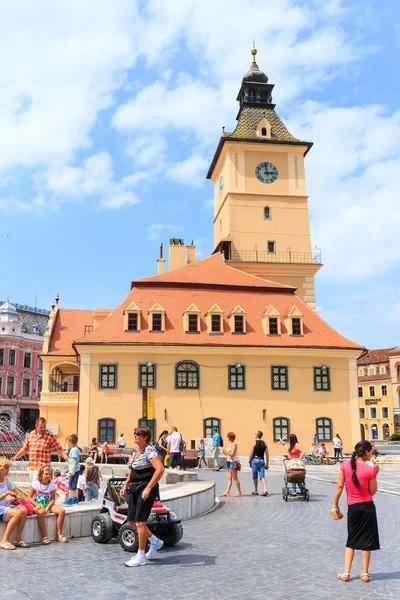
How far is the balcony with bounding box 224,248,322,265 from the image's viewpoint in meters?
46.6

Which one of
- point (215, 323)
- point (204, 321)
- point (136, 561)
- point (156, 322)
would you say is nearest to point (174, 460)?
point (136, 561)

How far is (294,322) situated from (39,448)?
26.6m

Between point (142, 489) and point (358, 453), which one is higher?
point (358, 453)

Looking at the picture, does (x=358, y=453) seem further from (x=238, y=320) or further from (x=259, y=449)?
(x=238, y=320)

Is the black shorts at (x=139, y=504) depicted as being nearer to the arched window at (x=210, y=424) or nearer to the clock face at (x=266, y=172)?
the arched window at (x=210, y=424)

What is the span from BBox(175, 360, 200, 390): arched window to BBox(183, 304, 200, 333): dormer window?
6.72 ft

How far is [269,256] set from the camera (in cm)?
4684

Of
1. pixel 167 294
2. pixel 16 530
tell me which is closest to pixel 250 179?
pixel 167 294

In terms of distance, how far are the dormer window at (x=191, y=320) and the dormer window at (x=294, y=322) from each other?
220 inches

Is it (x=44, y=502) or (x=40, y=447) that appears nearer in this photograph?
(x=44, y=502)

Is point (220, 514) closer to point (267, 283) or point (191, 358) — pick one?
point (191, 358)

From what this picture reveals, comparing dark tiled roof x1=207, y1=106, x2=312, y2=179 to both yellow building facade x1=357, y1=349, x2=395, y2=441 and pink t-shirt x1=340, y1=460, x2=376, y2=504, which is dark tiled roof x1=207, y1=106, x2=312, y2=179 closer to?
yellow building facade x1=357, y1=349, x2=395, y2=441

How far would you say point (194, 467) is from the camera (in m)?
27.4

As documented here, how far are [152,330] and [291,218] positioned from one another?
59.9 ft
